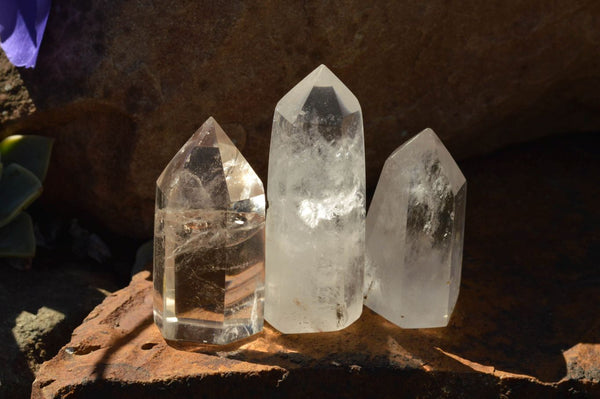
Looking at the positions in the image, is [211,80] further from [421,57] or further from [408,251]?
[408,251]

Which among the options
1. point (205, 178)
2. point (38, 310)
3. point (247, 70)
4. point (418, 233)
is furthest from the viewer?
point (247, 70)

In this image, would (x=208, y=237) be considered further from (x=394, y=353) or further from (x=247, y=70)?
(x=247, y=70)

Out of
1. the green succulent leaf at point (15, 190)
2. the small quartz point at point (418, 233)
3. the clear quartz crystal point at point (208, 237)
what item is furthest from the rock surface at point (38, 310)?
the small quartz point at point (418, 233)

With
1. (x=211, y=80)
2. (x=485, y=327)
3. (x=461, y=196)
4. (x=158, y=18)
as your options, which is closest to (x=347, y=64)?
(x=211, y=80)

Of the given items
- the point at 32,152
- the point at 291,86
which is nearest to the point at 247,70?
the point at 291,86

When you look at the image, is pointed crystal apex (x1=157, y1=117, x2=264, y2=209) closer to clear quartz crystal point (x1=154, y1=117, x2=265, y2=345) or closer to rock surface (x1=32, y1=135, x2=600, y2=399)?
clear quartz crystal point (x1=154, y1=117, x2=265, y2=345)

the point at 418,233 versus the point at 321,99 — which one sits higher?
the point at 321,99

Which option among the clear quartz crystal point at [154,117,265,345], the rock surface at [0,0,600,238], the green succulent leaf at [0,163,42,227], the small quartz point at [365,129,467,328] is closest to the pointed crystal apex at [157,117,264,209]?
the clear quartz crystal point at [154,117,265,345]

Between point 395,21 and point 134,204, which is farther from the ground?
point 395,21
